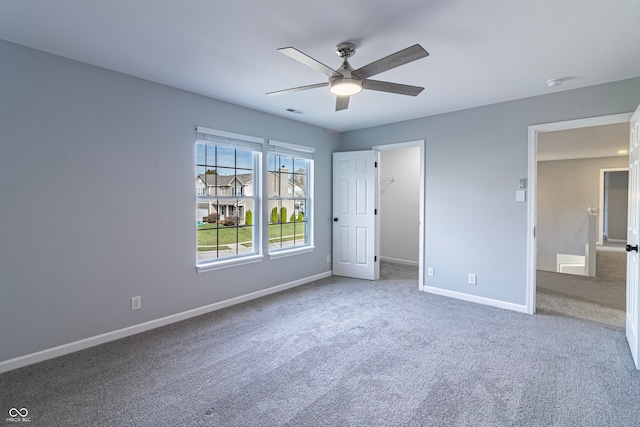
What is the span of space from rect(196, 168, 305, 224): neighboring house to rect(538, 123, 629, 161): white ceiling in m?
4.25

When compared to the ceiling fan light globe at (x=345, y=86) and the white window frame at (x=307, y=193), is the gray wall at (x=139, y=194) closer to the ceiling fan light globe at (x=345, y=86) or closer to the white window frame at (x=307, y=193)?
the white window frame at (x=307, y=193)

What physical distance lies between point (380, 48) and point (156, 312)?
324cm

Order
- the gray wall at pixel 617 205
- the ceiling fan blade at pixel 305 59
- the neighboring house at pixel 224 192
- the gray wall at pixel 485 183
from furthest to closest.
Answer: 1. the gray wall at pixel 617 205
2. the neighboring house at pixel 224 192
3. the gray wall at pixel 485 183
4. the ceiling fan blade at pixel 305 59

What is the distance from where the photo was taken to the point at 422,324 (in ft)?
10.5

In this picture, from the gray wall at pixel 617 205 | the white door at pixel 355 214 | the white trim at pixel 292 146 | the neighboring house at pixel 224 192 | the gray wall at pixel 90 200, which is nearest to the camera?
the gray wall at pixel 90 200

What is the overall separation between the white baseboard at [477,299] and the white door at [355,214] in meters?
0.98

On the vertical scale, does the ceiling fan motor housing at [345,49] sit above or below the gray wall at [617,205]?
above

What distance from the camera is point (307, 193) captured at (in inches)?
193

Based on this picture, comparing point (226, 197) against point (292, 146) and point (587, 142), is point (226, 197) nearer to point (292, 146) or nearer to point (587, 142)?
point (292, 146)

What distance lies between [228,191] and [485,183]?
10.6 ft

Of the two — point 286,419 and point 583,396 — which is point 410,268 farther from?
point 286,419

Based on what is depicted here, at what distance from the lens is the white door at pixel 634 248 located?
2398mm

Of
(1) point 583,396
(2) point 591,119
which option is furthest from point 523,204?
(1) point 583,396
